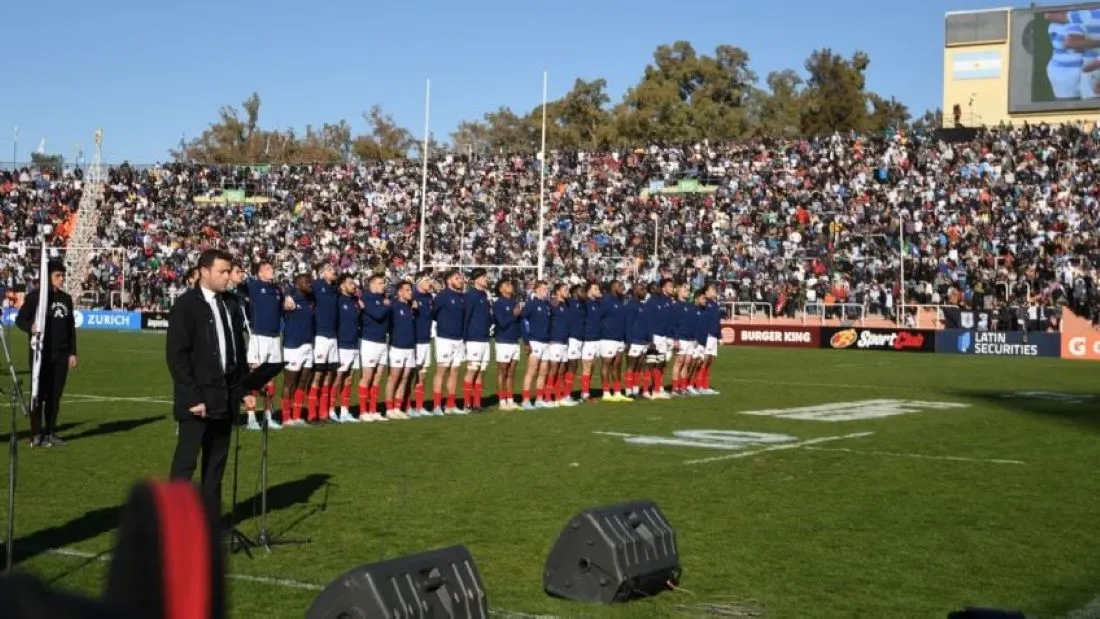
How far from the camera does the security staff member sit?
48.5 feet

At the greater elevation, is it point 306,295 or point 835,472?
point 306,295

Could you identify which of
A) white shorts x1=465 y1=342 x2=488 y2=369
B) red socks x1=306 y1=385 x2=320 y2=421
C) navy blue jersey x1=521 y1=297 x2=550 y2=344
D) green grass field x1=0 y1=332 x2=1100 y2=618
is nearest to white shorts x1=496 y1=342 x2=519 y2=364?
white shorts x1=465 y1=342 x2=488 y2=369

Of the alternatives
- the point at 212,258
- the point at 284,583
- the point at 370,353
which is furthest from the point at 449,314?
the point at 284,583

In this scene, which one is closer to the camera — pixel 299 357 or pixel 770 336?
pixel 299 357

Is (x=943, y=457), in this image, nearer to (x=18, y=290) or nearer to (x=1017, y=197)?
(x=1017, y=197)

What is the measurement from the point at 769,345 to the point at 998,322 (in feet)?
23.2

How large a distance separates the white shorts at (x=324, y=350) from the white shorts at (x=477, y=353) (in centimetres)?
251

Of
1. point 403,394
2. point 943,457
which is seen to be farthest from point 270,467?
point 943,457

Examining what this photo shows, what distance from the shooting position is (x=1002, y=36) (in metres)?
58.5

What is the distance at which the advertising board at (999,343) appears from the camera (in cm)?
4003

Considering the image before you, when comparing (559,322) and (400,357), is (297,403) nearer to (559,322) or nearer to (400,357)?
(400,357)

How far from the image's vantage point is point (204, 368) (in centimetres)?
870

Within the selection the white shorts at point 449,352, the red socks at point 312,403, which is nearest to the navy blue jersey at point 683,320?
the white shorts at point 449,352

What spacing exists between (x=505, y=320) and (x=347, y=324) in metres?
2.99
